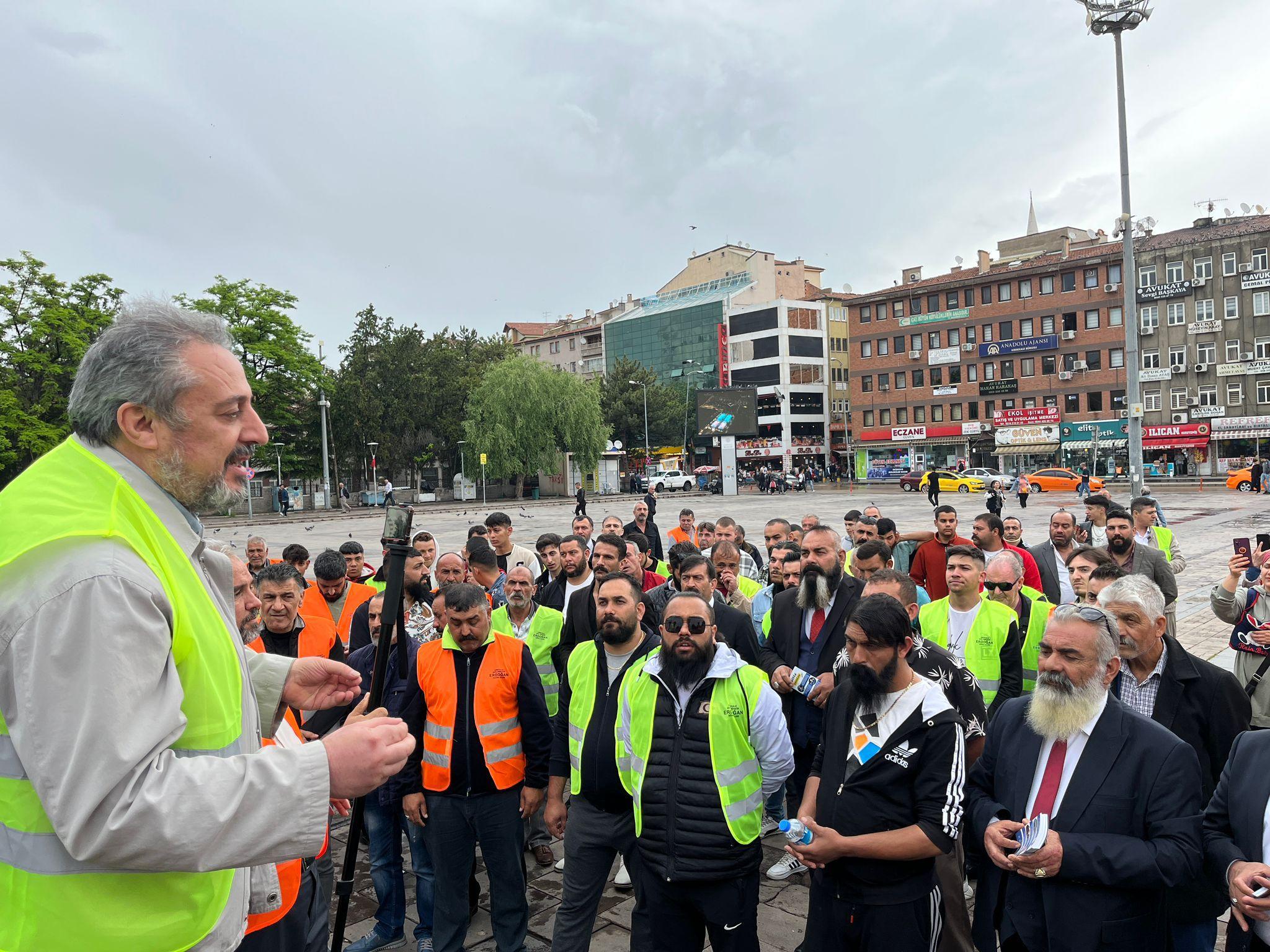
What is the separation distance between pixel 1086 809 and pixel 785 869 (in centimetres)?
269

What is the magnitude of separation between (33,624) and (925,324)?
73.5m

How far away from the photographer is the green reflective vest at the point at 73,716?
140 centimetres

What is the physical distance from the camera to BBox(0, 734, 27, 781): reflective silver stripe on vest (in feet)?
4.59

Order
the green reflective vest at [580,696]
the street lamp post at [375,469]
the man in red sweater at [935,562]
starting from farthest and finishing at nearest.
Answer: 1. the street lamp post at [375,469]
2. the man in red sweater at [935,562]
3. the green reflective vest at [580,696]

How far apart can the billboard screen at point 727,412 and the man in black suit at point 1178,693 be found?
52525mm

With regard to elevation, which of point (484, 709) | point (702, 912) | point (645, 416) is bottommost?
point (702, 912)

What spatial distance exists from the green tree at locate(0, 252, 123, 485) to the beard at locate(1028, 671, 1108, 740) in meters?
44.7

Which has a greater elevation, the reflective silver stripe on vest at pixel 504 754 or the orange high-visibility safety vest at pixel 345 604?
the orange high-visibility safety vest at pixel 345 604

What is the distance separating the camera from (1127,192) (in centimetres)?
1723

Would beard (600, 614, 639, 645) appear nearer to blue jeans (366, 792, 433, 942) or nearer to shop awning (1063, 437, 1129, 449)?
blue jeans (366, 792, 433, 942)

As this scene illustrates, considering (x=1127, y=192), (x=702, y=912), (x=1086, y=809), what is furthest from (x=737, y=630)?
(x=1127, y=192)

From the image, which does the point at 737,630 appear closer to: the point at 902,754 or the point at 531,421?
the point at 902,754

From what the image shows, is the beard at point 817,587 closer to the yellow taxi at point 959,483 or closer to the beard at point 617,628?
the beard at point 617,628

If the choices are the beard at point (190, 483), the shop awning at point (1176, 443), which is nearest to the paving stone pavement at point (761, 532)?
the beard at point (190, 483)
